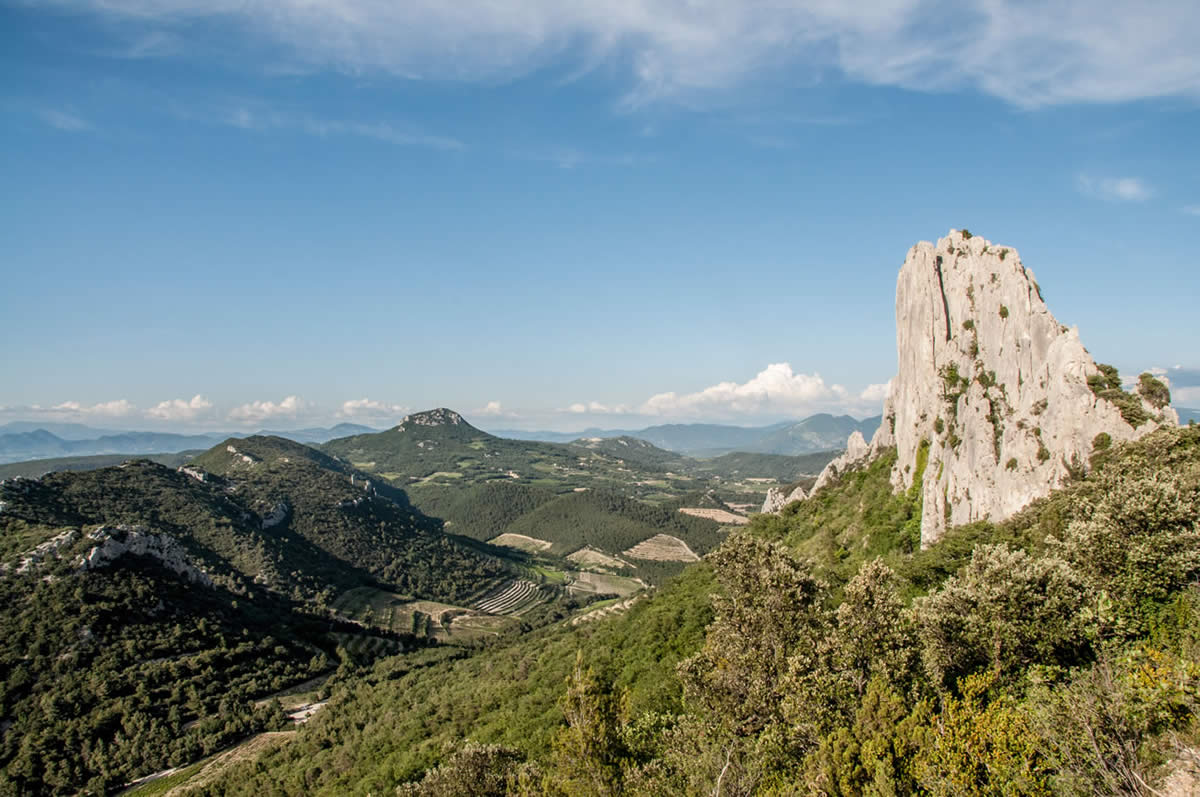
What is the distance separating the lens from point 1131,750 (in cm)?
1964

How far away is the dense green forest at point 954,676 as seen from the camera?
2073 centimetres

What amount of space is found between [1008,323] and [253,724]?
118454 mm

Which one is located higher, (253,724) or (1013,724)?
(1013,724)

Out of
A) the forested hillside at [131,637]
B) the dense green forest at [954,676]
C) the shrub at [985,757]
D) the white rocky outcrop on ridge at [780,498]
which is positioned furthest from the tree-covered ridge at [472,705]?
the shrub at [985,757]

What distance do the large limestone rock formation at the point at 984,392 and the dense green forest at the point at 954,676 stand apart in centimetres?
403

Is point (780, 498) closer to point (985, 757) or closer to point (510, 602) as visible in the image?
point (510, 602)

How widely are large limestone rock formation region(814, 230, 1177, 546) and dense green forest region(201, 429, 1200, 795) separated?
4.03m

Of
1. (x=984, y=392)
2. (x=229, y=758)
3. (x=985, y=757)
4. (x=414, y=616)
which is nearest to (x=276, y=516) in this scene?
(x=414, y=616)

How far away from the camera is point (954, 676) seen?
3077 centimetres

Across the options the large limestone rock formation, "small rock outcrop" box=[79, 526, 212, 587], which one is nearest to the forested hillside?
"small rock outcrop" box=[79, 526, 212, 587]

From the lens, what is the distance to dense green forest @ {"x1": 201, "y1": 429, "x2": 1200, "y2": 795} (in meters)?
20.7

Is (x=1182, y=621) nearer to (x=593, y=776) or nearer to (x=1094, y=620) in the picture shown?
(x=1094, y=620)

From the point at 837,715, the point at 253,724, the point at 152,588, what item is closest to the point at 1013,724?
the point at 837,715

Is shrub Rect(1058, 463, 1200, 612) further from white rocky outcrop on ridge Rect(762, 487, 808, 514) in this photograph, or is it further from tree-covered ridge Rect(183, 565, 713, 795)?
white rocky outcrop on ridge Rect(762, 487, 808, 514)
